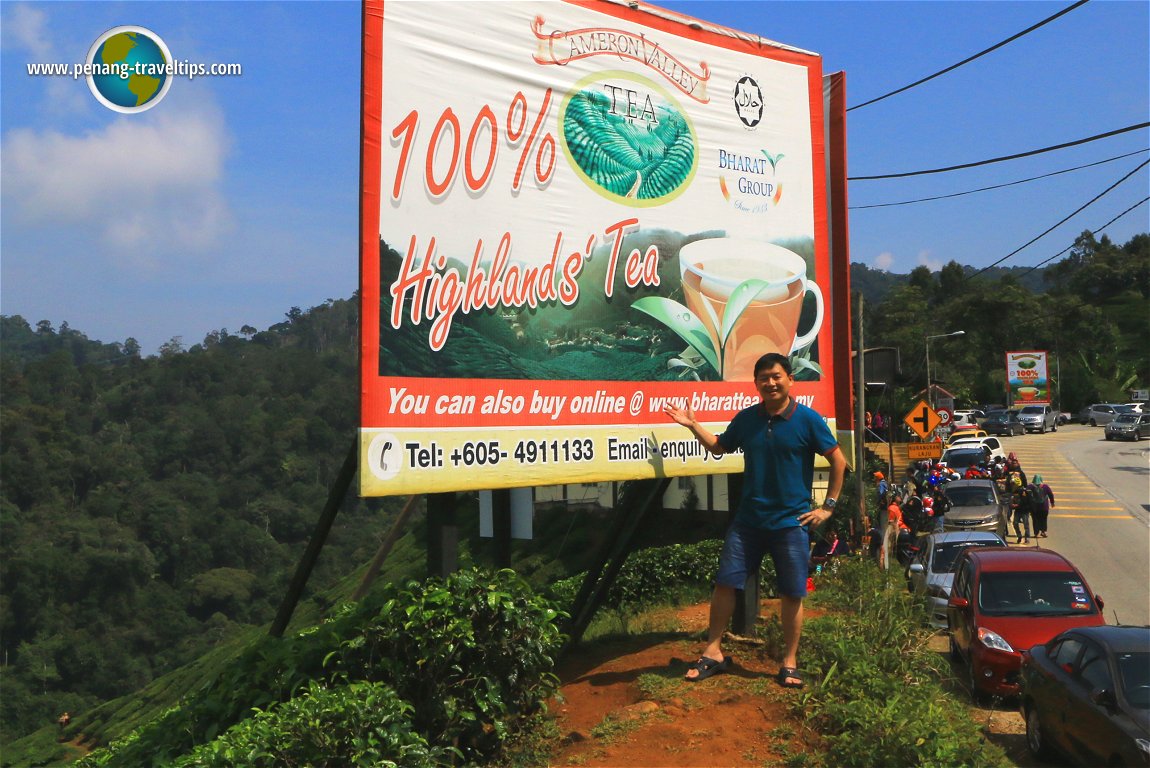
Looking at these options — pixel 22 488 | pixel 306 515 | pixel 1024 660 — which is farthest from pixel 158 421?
pixel 1024 660

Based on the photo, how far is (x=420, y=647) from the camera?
201 inches

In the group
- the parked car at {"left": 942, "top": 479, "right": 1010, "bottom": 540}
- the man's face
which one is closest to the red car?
the man's face

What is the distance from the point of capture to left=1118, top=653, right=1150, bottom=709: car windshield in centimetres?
698

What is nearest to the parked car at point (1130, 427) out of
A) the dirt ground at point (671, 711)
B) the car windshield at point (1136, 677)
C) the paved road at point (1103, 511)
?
the paved road at point (1103, 511)

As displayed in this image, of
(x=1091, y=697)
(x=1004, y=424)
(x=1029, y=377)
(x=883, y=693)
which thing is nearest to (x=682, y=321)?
(x=883, y=693)

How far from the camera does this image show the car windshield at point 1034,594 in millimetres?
11150

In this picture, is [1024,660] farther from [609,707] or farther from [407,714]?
[407,714]

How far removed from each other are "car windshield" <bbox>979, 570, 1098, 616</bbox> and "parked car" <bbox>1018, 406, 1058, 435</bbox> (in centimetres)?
5799

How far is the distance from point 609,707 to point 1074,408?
87439 millimetres

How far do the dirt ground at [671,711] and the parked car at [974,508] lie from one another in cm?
1932

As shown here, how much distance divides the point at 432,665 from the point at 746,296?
3.86 m

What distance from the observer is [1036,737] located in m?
8.15

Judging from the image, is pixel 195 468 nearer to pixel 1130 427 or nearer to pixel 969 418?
pixel 969 418

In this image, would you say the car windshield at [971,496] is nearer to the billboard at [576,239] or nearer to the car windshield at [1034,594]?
the car windshield at [1034,594]
